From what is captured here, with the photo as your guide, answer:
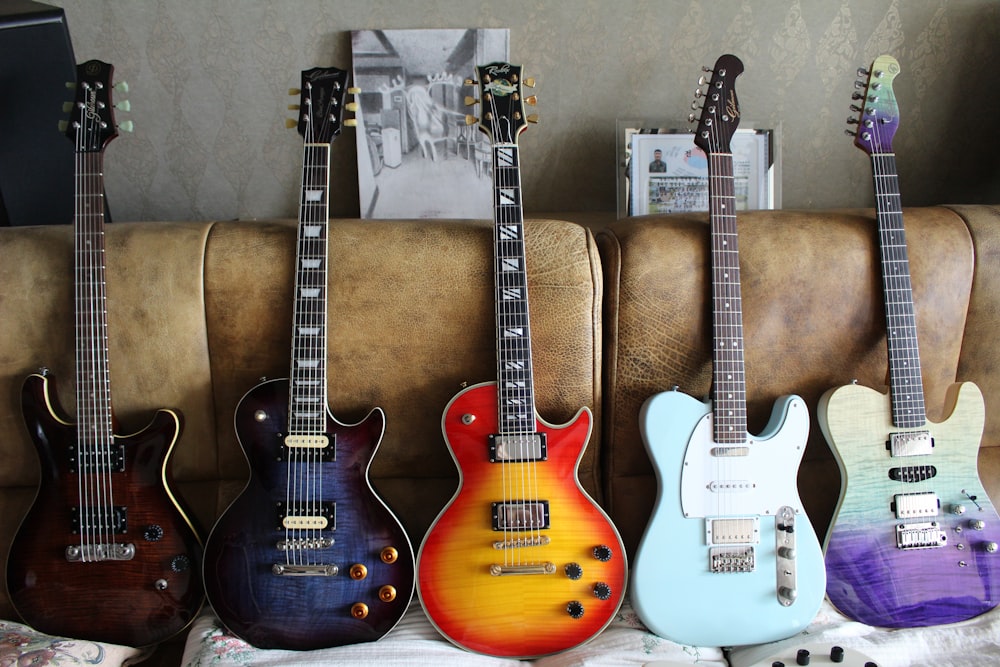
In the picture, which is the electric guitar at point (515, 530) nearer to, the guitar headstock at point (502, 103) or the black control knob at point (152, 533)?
the guitar headstock at point (502, 103)

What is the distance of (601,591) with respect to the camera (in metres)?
1.28

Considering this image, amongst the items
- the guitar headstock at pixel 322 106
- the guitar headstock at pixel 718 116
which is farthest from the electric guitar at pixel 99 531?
the guitar headstock at pixel 718 116

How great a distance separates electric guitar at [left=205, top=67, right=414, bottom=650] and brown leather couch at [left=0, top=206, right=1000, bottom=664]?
0.10 meters

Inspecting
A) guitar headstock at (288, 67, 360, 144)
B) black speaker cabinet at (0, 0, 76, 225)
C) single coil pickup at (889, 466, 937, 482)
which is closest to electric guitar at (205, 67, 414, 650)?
guitar headstock at (288, 67, 360, 144)

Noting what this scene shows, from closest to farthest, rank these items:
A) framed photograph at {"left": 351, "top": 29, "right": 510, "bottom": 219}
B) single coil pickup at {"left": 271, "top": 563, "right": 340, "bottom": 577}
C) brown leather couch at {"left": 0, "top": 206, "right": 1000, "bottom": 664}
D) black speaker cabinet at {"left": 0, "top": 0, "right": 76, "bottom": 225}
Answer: single coil pickup at {"left": 271, "top": 563, "right": 340, "bottom": 577}
brown leather couch at {"left": 0, "top": 206, "right": 1000, "bottom": 664}
black speaker cabinet at {"left": 0, "top": 0, "right": 76, "bottom": 225}
framed photograph at {"left": 351, "top": 29, "right": 510, "bottom": 219}

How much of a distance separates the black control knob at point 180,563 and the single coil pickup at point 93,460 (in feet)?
0.66

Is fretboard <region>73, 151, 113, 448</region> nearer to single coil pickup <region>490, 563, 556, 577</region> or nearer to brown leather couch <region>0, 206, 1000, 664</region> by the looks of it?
brown leather couch <region>0, 206, 1000, 664</region>

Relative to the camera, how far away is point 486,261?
1379 millimetres

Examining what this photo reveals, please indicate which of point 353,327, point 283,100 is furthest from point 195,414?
point 283,100

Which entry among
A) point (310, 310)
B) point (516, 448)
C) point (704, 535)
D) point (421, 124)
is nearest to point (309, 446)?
point (310, 310)

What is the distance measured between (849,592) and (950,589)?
0.21 metres

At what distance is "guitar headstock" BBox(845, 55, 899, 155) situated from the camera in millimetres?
1449

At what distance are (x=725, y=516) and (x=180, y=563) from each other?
1064 millimetres

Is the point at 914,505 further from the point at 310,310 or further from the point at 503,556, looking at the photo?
the point at 310,310
